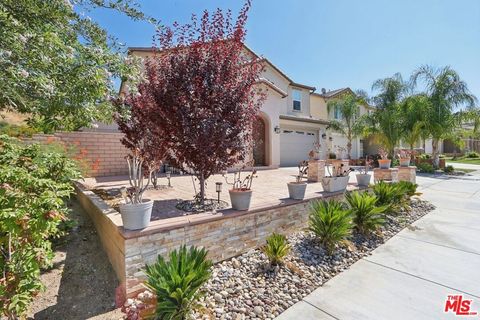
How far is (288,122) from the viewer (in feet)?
60.4

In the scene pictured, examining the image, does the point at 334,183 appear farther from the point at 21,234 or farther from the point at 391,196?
the point at 21,234

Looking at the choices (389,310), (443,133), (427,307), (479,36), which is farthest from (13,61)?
(443,133)

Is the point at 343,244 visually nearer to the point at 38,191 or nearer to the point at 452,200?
the point at 38,191

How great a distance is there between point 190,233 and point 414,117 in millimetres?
20085

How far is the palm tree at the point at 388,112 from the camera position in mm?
18953

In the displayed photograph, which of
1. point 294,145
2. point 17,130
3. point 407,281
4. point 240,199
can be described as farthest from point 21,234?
point 294,145

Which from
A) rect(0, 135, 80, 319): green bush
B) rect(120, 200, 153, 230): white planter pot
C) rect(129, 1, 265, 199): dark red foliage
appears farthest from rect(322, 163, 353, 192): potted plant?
rect(0, 135, 80, 319): green bush

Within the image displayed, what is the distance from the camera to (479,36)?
31.8 ft

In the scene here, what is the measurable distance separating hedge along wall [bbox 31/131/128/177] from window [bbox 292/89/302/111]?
48.1ft

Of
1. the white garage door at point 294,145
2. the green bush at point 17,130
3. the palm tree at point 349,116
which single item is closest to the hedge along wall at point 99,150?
the green bush at point 17,130

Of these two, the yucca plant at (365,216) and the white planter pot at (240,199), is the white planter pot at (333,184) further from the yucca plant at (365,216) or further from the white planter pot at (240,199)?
the white planter pot at (240,199)

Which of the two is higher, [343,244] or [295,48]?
[295,48]

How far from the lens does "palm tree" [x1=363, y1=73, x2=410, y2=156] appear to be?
19.0 m

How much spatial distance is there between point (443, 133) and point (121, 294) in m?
21.8
